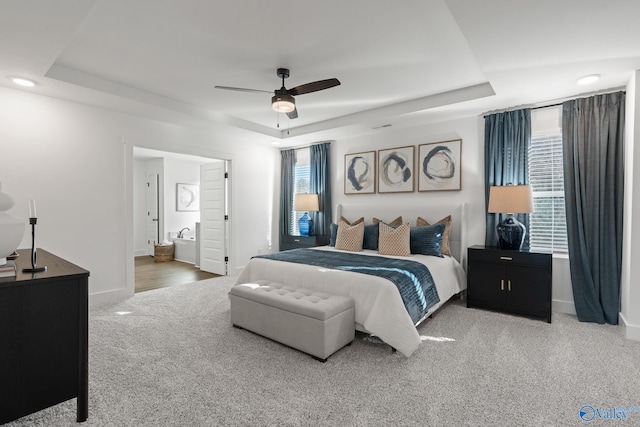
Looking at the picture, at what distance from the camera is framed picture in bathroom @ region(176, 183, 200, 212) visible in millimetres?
A: 8367

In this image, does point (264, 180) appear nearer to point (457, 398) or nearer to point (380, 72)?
point (380, 72)

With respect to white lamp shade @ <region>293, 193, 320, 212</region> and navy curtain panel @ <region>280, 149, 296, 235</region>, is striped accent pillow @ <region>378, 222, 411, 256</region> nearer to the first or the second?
white lamp shade @ <region>293, 193, 320, 212</region>

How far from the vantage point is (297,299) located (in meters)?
2.82

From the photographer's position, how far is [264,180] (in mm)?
6375

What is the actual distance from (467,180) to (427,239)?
3.66 feet

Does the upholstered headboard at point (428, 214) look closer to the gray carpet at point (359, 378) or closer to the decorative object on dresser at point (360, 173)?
the decorative object on dresser at point (360, 173)

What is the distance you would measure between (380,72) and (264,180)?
3529mm

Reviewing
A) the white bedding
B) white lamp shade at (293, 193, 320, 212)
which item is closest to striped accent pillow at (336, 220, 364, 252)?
the white bedding

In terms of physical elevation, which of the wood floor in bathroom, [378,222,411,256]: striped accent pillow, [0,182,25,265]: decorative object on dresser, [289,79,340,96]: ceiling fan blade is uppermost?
[289,79,340,96]: ceiling fan blade

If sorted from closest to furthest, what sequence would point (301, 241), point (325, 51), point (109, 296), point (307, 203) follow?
1. point (325, 51)
2. point (109, 296)
3. point (307, 203)
4. point (301, 241)

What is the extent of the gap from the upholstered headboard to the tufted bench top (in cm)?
225

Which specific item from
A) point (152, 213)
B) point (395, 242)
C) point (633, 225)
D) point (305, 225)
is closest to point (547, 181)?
point (633, 225)

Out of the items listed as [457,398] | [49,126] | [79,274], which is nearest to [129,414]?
[79,274]

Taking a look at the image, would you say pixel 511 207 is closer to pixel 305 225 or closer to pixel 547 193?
pixel 547 193
